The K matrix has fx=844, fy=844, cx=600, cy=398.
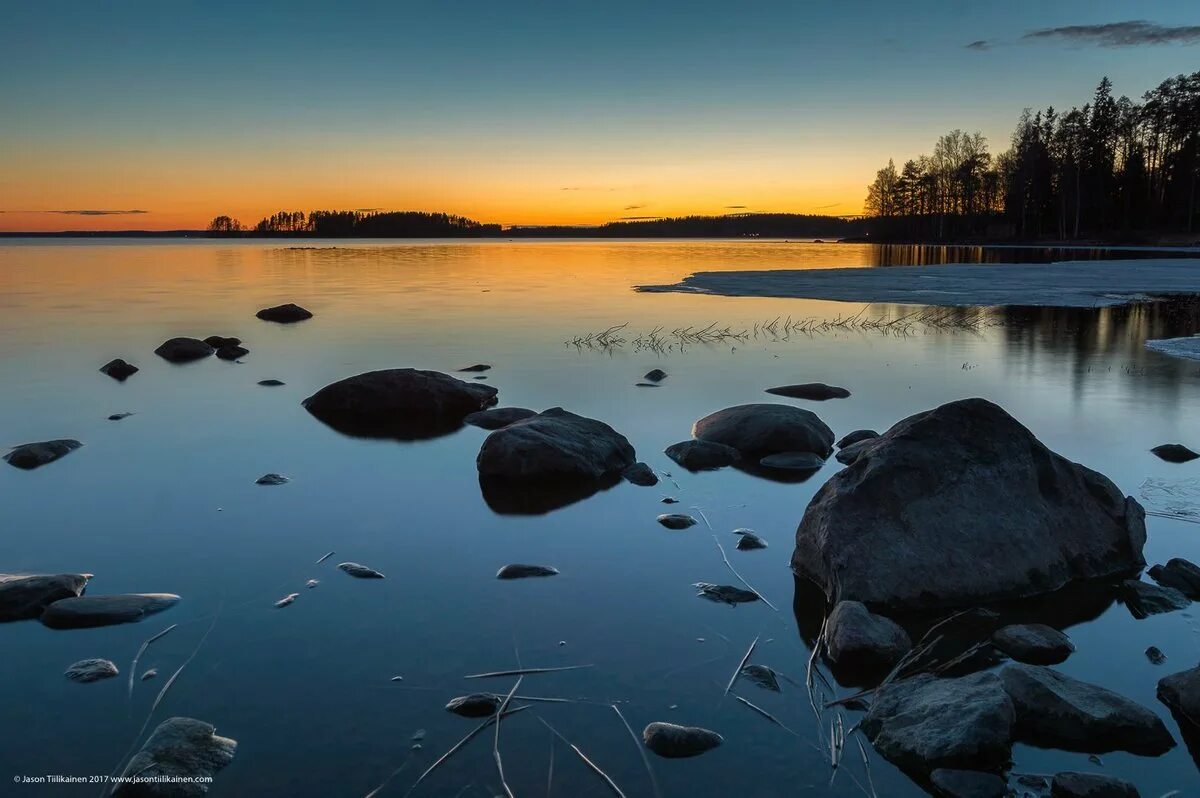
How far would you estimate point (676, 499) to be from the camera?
843cm

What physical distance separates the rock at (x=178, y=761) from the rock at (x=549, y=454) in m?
4.88

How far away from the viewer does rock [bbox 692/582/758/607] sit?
6090mm

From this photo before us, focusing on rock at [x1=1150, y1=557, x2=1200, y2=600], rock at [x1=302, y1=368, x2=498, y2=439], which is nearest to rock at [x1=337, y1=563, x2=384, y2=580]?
rock at [x1=302, y1=368, x2=498, y2=439]

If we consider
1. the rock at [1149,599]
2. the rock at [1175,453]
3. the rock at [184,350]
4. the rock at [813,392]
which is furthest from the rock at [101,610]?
the rock at [184,350]

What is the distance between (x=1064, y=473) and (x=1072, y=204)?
92335 millimetres

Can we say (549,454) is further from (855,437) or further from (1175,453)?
(1175,453)

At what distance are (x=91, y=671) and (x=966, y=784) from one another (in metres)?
4.88

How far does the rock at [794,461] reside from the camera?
9469mm

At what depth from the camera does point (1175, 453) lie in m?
9.88

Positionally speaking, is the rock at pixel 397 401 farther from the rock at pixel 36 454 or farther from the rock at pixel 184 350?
the rock at pixel 184 350

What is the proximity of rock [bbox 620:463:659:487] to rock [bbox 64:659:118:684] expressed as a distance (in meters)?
5.19

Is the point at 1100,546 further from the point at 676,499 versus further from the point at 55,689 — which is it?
the point at 55,689

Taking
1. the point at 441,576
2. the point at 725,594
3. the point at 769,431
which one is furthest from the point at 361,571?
the point at 769,431

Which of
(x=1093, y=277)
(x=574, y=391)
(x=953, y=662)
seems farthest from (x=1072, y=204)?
(x=953, y=662)
